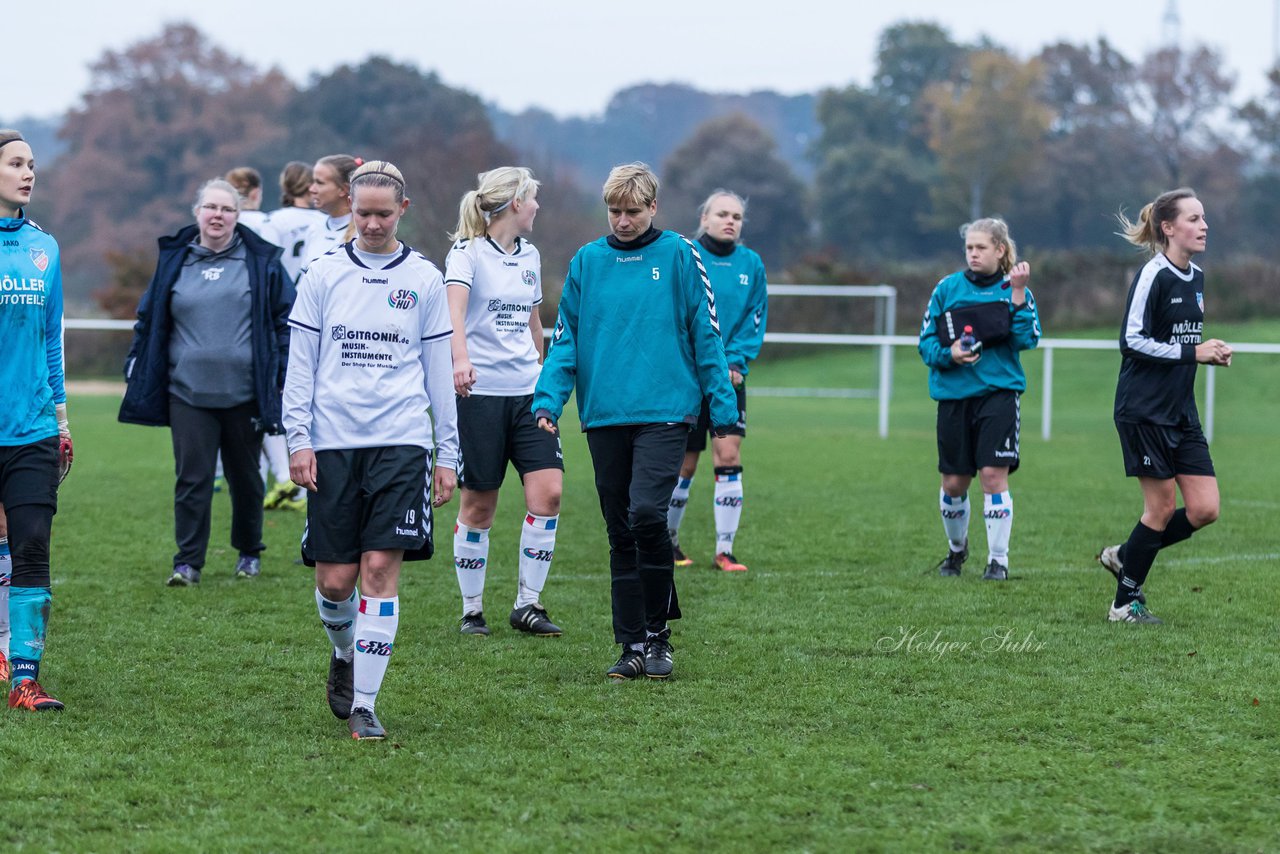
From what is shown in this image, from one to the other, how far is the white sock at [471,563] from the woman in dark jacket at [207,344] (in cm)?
155

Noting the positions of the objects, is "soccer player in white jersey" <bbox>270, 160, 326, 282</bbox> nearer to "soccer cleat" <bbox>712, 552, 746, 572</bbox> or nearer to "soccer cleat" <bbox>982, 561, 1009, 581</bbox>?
"soccer cleat" <bbox>712, 552, 746, 572</bbox>

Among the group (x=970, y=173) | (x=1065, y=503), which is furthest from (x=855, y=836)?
(x=970, y=173)

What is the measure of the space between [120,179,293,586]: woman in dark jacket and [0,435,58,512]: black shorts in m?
2.50

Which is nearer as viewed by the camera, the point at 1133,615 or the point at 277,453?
the point at 1133,615

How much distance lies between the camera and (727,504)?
903 cm

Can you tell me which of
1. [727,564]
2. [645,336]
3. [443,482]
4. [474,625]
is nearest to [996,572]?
[727,564]

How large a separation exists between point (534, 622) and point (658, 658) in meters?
1.09

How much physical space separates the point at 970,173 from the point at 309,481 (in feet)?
192

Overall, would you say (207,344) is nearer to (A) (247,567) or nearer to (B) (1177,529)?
(A) (247,567)

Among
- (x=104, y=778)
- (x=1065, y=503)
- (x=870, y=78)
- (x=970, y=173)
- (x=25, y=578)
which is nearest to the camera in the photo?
(x=104, y=778)

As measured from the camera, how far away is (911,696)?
18.9 ft

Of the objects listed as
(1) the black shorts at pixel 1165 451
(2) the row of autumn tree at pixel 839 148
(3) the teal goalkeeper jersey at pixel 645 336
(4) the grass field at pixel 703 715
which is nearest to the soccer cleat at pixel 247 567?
(4) the grass field at pixel 703 715

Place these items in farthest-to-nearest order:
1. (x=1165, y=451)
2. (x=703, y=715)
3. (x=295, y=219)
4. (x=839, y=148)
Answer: (x=839, y=148), (x=295, y=219), (x=1165, y=451), (x=703, y=715)

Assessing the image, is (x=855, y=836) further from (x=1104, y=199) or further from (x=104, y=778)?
(x=1104, y=199)
